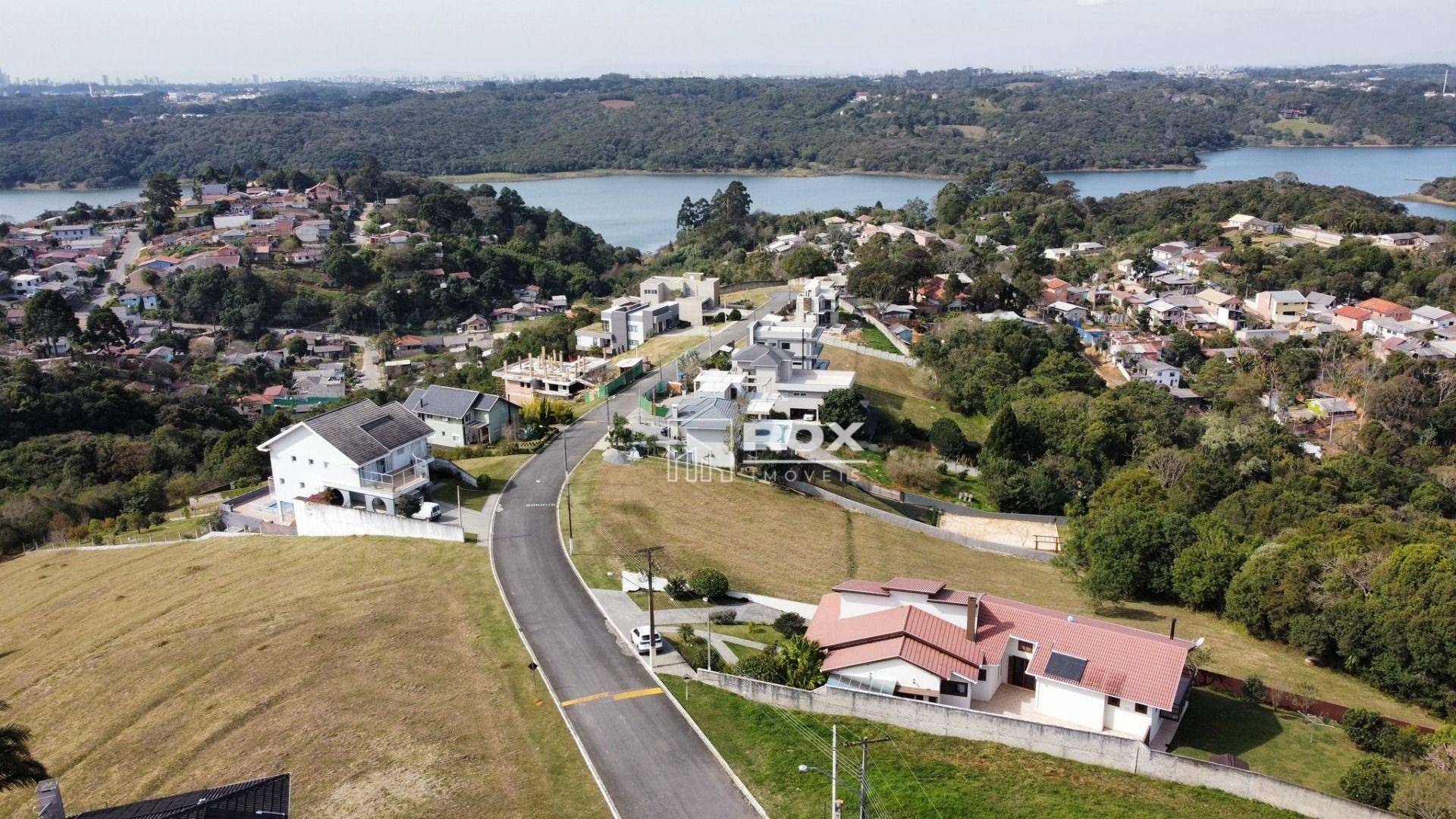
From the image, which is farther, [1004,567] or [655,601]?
[1004,567]

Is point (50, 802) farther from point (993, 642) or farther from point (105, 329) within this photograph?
point (105, 329)

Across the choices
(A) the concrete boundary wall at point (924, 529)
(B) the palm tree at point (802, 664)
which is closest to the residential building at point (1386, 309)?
(A) the concrete boundary wall at point (924, 529)

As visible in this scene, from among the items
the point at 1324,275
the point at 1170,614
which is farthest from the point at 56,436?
the point at 1324,275

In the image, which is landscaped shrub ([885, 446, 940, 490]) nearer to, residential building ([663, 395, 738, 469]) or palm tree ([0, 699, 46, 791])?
residential building ([663, 395, 738, 469])

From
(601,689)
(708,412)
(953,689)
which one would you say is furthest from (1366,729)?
(708,412)

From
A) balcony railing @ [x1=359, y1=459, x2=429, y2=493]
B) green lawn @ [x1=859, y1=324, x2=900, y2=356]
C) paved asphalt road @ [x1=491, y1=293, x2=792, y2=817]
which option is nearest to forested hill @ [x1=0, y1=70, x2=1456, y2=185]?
green lawn @ [x1=859, y1=324, x2=900, y2=356]

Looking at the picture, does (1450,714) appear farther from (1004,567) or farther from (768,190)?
(768,190)
